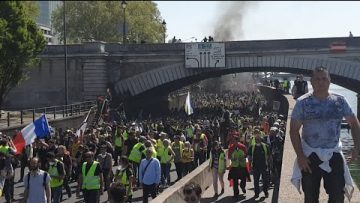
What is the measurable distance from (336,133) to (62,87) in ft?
153

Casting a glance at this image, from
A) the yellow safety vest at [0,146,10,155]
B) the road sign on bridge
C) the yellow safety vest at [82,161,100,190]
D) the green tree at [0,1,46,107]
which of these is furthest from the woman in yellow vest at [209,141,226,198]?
the road sign on bridge

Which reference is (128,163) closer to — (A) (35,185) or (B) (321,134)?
(A) (35,185)

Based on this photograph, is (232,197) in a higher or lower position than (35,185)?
lower

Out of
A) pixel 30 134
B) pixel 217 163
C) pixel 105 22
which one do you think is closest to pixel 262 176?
pixel 217 163

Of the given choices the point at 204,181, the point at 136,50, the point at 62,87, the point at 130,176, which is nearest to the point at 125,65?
the point at 136,50

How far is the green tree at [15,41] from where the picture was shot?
34.8 m

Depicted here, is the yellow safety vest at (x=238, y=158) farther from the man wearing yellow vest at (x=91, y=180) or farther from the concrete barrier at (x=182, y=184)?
the man wearing yellow vest at (x=91, y=180)

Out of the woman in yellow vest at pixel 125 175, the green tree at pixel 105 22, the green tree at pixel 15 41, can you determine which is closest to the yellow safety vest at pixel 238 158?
the woman in yellow vest at pixel 125 175

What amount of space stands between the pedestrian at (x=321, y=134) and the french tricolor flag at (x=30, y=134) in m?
11.8

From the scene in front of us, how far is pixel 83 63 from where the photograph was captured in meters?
50.2

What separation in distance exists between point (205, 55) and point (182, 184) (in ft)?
125

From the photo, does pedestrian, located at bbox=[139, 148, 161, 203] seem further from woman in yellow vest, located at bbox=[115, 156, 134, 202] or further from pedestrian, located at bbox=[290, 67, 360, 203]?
pedestrian, located at bbox=[290, 67, 360, 203]

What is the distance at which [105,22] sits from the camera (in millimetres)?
77188

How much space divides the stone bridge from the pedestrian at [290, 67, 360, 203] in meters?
43.1
